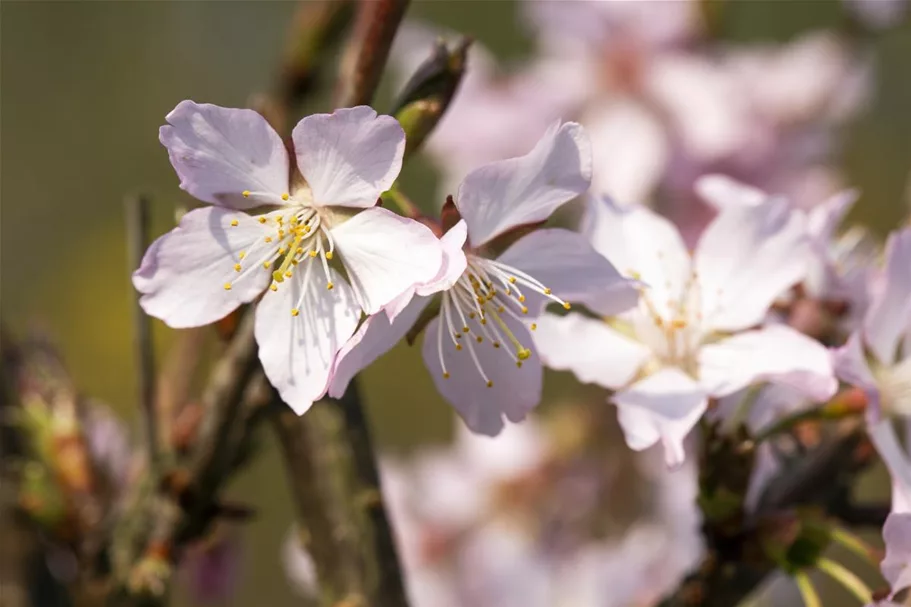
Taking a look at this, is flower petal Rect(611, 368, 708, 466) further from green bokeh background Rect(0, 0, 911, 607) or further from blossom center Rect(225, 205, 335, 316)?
green bokeh background Rect(0, 0, 911, 607)

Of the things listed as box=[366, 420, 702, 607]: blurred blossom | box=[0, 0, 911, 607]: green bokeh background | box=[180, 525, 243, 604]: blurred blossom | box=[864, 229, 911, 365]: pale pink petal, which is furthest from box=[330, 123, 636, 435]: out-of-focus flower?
box=[0, 0, 911, 607]: green bokeh background

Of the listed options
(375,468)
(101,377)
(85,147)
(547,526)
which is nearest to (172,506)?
(375,468)

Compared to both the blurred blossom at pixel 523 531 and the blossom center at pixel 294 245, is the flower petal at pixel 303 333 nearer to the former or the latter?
the blossom center at pixel 294 245

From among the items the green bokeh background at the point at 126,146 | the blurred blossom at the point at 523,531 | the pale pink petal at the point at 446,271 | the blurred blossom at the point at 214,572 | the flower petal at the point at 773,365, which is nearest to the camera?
the pale pink petal at the point at 446,271

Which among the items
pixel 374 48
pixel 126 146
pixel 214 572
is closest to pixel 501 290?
pixel 374 48

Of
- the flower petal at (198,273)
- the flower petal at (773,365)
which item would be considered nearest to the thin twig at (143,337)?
the flower petal at (198,273)

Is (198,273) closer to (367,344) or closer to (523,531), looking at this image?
(367,344)
